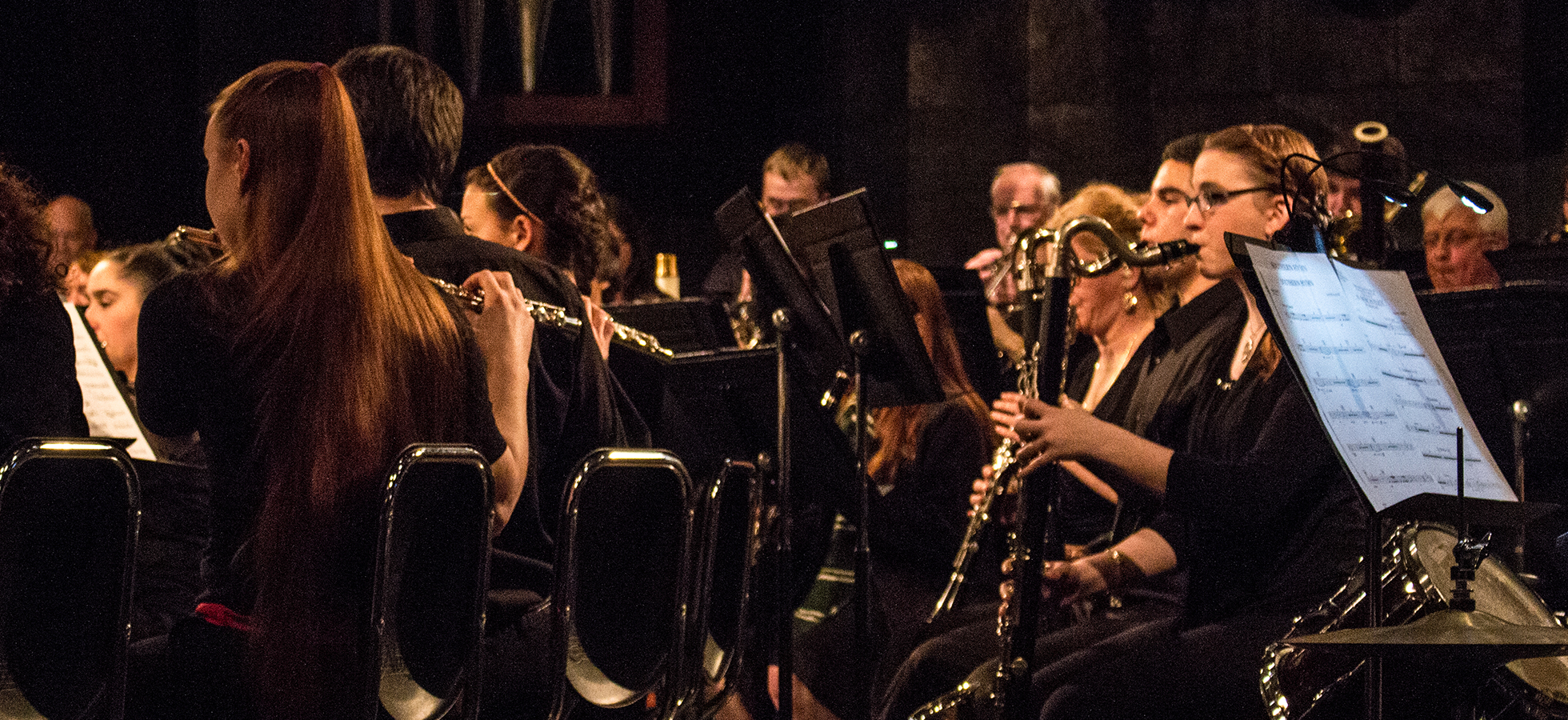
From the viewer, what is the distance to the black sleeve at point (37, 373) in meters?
2.18

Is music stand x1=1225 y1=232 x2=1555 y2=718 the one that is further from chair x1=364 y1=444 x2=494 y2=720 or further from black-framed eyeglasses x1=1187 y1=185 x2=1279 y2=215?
chair x1=364 y1=444 x2=494 y2=720

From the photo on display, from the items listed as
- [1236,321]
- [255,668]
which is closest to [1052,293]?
[1236,321]

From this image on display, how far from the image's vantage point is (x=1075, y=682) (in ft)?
8.38

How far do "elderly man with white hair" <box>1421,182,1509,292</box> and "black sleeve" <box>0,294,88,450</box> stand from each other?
3679 mm

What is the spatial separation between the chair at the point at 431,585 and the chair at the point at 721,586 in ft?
1.63

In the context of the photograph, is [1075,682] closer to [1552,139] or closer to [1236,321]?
[1236,321]

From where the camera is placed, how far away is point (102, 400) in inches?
133

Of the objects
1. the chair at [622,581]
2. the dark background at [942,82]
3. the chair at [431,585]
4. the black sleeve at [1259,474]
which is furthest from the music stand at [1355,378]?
the dark background at [942,82]

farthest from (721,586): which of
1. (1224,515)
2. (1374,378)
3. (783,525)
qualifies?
(1374,378)

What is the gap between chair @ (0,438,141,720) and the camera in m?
1.81

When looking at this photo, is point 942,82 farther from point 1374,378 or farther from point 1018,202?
point 1374,378

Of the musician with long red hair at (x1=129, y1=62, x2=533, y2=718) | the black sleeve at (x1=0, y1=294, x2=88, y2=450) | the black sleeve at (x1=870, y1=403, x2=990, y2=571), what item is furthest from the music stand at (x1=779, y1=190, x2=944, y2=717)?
the black sleeve at (x1=0, y1=294, x2=88, y2=450)

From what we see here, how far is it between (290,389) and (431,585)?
0.32m

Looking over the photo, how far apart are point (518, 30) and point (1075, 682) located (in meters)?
4.14
